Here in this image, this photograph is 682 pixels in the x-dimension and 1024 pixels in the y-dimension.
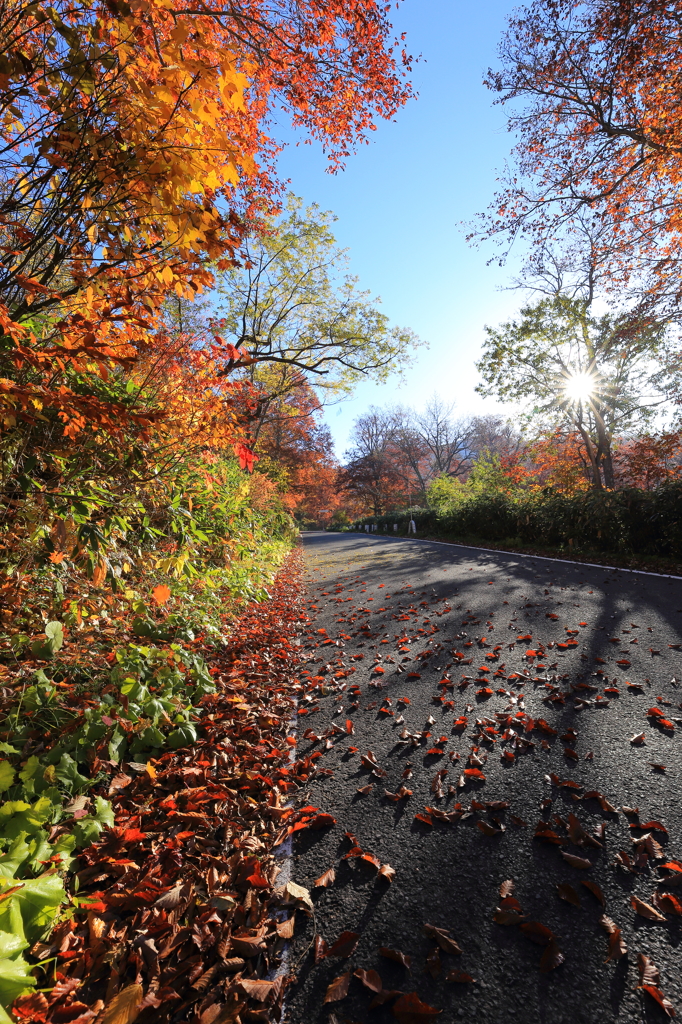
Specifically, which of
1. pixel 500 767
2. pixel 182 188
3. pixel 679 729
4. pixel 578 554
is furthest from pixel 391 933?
pixel 578 554

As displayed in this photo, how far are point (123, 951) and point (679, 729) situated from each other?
313cm

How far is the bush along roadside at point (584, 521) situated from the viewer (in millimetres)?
8017

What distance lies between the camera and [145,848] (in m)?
1.85

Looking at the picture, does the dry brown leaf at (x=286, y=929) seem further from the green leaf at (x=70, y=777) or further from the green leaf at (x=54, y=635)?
the green leaf at (x=54, y=635)

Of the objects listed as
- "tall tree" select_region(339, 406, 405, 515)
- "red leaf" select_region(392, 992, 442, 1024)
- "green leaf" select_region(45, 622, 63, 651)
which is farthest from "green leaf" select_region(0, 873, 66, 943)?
"tall tree" select_region(339, 406, 405, 515)

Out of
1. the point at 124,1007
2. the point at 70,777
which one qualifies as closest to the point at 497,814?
the point at 124,1007

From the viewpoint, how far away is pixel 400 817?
2.09m

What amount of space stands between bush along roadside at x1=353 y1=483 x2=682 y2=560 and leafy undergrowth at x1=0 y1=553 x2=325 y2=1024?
8544 mm

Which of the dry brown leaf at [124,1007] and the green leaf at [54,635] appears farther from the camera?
the green leaf at [54,635]

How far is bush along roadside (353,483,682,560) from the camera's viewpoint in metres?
8.02

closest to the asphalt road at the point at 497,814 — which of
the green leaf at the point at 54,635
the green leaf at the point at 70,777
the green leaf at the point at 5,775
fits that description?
the green leaf at the point at 70,777

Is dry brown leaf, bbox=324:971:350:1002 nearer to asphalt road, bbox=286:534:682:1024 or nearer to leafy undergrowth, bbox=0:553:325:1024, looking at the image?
asphalt road, bbox=286:534:682:1024

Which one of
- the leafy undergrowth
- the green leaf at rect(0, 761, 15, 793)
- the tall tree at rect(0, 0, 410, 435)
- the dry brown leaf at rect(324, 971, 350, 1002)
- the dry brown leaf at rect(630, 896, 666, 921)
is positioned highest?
the tall tree at rect(0, 0, 410, 435)

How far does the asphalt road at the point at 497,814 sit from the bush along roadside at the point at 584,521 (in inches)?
177
